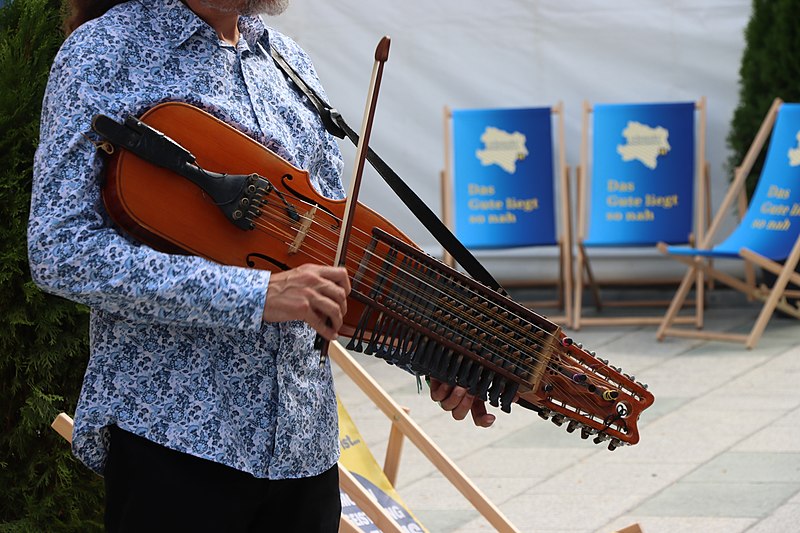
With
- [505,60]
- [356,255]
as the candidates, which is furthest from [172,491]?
[505,60]

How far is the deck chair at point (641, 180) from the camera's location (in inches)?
306

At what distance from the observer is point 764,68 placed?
25.7ft

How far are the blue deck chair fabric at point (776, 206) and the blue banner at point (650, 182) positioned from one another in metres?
0.54

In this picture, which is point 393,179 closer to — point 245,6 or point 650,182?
point 245,6

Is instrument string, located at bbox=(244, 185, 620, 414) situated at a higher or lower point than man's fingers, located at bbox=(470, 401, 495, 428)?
higher

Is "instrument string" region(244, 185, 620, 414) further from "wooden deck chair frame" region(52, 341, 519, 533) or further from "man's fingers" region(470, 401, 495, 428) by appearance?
"wooden deck chair frame" region(52, 341, 519, 533)

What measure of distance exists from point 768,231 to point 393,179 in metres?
5.50

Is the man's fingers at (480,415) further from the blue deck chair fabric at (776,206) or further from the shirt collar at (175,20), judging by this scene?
the blue deck chair fabric at (776,206)

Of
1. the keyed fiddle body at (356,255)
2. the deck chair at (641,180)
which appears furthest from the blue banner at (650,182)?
the keyed fiddle body at (356,255)

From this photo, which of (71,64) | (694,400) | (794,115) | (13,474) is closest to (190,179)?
(71,64)

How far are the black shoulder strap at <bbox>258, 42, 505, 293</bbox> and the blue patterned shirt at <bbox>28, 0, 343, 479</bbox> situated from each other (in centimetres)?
10

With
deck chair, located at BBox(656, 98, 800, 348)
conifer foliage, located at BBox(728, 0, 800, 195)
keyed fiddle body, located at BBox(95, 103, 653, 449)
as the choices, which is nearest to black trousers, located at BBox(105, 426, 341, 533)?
keyed fiddle body, located at BBox(95, 103, 653, 449)

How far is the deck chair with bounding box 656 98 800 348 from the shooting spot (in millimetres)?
6914

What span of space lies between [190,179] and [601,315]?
672 centimetres
